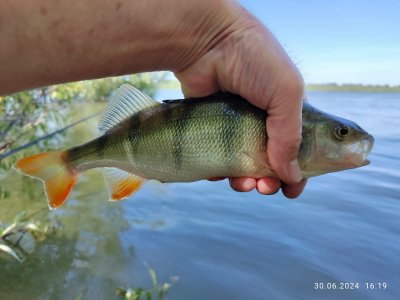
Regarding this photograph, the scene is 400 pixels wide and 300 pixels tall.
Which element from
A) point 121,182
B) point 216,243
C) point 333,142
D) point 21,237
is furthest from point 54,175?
point 216,243

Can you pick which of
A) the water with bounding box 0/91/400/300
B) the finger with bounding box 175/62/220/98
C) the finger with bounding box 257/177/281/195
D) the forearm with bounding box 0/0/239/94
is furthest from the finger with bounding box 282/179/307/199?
the water with bounding box 0/91/400/300

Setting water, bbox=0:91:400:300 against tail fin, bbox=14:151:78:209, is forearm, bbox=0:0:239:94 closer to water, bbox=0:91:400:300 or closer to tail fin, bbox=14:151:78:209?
tail fin, bbox=14:151:78:209

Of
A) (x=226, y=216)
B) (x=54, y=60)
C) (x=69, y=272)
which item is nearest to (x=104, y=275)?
(x=69, y=272)

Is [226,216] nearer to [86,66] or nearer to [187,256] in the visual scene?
[187,256]

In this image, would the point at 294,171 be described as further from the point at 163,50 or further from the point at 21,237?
the point at 21,237

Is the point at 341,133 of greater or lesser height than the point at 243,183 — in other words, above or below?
above
